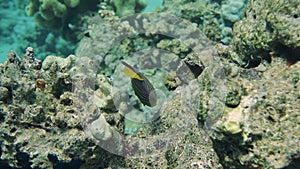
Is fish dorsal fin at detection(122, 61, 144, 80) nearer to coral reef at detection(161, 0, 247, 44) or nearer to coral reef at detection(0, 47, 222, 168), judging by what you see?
coral reef at detection(0, 47, 222, 168)

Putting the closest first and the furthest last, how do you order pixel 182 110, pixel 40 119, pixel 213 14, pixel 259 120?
pixel 259 120, pixel 40 119, pixel 182 110, pixel 213 14

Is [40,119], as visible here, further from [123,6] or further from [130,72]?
[123,6]

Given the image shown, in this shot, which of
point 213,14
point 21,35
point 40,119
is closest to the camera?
point 40,119

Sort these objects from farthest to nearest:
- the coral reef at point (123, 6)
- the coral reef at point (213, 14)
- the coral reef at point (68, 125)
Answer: the coral reef at point (123, 6), the coral reef at point (213, 14), the coral reef at point (68, 125)

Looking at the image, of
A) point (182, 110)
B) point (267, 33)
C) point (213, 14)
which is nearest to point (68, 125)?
point (182, 110)

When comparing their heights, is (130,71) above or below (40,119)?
above

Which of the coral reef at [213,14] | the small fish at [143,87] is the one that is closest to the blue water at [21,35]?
the coral reef at [213,14]

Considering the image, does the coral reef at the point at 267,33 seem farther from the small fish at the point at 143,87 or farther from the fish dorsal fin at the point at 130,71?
the fish dorsal fin at the point at 130,71
